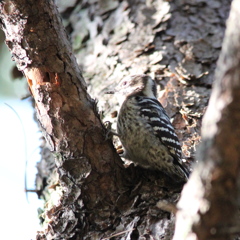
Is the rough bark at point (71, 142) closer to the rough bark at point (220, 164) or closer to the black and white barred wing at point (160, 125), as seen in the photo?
the black and white barred wing at point (160, 125)

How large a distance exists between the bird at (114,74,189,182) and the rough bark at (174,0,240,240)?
162cm

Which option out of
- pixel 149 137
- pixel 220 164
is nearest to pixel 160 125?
pixel 149 137

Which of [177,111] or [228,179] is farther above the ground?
[177,111]

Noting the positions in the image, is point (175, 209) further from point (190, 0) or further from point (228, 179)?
point (190, 0)

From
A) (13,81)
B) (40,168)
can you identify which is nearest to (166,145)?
(40,168)

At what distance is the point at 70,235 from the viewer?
109 inches

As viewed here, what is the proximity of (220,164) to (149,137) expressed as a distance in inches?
76.9

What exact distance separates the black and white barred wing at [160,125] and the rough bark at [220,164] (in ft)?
5.65

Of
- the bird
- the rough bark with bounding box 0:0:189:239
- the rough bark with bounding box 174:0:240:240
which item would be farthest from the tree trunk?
the rough bark with bounding box 174:0:240:240

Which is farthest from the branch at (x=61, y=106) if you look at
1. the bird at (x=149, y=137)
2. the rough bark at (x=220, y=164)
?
the rough bark at (x=220, y=164)

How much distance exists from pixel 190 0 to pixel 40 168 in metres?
2.50

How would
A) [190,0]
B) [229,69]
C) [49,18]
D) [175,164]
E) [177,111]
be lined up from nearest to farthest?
[229,69] < [49,18] < [175,164] < [177,111] < [190,0]

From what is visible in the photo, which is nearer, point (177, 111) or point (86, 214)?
point (86, 214)

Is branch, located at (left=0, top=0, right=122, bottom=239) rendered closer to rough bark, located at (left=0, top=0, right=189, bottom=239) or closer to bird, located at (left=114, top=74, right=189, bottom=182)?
rough bark, located at (left=0, top=0, right=189, bottom=239)
